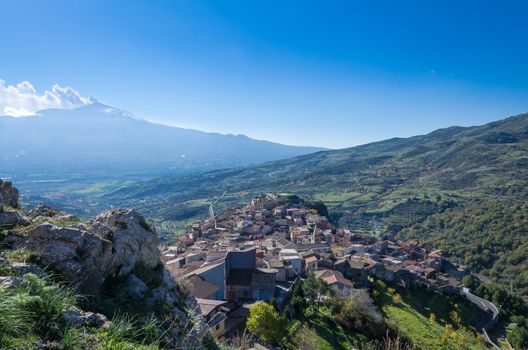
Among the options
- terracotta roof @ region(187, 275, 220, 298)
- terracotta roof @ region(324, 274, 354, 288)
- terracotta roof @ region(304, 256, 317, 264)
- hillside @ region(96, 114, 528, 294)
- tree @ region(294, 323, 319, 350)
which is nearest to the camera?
tree @ region(294, 323, 319, 350)

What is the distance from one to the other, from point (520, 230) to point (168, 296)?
80.8 meters

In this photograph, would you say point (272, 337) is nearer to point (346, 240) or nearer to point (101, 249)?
point (101, 249)

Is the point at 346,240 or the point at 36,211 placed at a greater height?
the point at 36,211

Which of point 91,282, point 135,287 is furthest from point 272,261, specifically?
point 91,282

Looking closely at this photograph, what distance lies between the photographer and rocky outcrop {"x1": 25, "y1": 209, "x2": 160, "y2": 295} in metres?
5.78

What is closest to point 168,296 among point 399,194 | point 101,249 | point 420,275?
point 101,249

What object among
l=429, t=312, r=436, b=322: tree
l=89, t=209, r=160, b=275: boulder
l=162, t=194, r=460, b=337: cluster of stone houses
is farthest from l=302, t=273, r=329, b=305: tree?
l=89, t=209, r=160, b=275: boulder

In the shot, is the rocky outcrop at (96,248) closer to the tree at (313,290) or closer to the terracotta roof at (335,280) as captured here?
the tree at (313,290)

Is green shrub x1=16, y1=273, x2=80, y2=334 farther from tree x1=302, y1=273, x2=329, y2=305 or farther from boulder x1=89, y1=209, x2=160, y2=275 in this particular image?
tree x1=302, y1=273, x2=329, y2=305

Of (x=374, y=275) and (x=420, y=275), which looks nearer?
(x=374, y=275)

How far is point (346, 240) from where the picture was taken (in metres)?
49.6

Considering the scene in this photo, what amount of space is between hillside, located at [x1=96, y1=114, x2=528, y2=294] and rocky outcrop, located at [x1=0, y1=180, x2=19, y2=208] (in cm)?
6249

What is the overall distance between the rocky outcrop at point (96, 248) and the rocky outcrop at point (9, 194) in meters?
1.98

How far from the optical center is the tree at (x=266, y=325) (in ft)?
54.9
